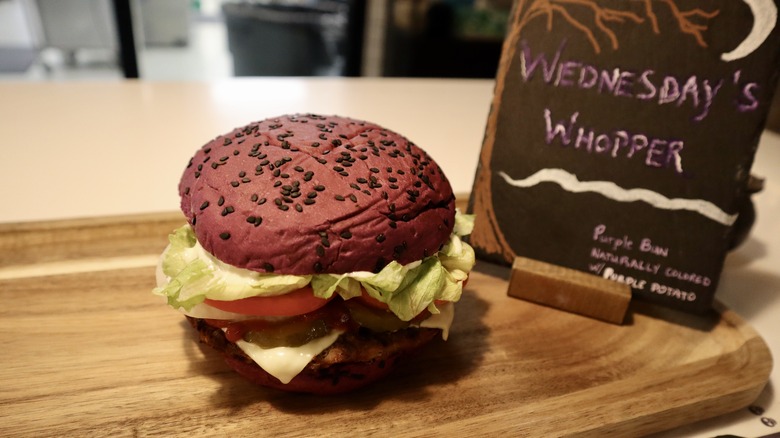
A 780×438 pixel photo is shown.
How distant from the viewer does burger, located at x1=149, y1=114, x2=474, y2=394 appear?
4.03ft

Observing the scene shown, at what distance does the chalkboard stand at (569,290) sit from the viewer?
5.65 ft

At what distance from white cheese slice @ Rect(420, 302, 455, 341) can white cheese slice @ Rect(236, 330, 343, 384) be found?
286 mm

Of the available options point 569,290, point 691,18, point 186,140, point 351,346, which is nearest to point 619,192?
point 569,290

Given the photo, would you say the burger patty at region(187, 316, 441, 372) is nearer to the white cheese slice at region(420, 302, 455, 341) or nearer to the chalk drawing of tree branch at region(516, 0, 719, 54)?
the white cheese slice at region(420, 302, 455, 341)

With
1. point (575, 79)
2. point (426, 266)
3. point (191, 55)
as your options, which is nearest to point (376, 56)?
point (191, 55)

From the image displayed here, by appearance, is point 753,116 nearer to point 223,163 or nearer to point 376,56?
point 223,163

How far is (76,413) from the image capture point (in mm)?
1292

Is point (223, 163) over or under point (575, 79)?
under

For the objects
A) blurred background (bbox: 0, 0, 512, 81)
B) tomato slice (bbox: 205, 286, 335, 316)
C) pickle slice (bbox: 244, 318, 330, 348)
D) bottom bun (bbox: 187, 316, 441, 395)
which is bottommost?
blurred background (bbox: 0, 0, 512, 81)

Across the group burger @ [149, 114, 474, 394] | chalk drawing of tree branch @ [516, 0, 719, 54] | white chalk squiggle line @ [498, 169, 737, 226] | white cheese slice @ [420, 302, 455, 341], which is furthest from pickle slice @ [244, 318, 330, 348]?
chalk drawing of tree branch @ [516, 0, 719, 54]

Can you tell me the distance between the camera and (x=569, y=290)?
1.75 m

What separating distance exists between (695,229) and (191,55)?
7.11 meters

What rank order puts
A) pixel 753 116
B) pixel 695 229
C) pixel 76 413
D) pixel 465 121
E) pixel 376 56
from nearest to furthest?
pixel 76 413, pixel 753 116, pixel 695 229, pixel 465 121, pixel 376 56

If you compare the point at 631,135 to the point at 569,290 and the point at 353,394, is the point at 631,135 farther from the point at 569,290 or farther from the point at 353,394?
the point at 353,394
